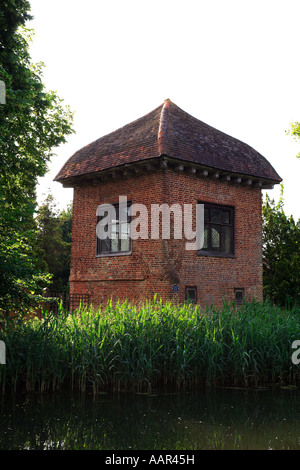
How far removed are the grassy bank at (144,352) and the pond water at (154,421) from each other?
469mm

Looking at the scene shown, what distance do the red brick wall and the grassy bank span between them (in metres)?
4.52

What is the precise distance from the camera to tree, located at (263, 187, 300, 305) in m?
18.7

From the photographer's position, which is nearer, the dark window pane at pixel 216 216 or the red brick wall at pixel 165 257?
the red brick wall at pixel 165 257

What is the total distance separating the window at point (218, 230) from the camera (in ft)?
54.2

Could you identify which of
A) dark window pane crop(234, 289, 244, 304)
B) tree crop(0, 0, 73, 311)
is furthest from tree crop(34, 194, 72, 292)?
dark window pane crop(234, 289, 244, 304)

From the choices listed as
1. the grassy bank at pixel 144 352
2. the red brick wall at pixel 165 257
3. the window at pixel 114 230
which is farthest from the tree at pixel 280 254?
the grassy bank at pixel 144 352

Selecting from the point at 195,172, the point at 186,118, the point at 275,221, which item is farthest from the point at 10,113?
the point at 275,221

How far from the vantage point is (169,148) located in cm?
1502

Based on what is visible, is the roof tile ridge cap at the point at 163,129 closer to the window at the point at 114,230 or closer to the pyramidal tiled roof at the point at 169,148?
the pyramidal tiled roof at the point at 169,148

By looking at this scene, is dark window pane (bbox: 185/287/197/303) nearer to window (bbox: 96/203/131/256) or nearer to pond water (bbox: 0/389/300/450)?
window (bbox: 96/203/131/256)

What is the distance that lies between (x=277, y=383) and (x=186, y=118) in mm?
10636

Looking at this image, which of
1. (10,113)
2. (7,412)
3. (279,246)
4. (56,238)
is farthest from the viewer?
(56,238)
